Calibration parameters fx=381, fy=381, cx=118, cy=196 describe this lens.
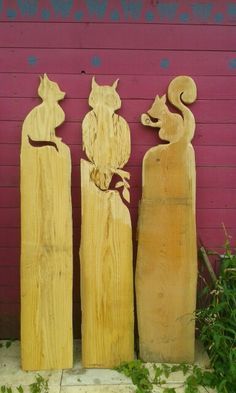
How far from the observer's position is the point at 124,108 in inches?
104

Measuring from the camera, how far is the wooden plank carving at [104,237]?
8.09 ft

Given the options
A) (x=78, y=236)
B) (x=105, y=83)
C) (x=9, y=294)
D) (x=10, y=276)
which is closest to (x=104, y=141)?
(x=105, y=83)

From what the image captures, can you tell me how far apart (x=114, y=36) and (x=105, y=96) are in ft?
1.40

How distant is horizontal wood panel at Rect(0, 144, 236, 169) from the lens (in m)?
2.65

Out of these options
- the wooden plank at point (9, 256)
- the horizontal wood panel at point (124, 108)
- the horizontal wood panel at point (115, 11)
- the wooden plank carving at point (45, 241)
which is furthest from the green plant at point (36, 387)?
the horizontal wood panel at point (115, 11)

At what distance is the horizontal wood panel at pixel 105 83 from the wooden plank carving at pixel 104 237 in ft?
0.37

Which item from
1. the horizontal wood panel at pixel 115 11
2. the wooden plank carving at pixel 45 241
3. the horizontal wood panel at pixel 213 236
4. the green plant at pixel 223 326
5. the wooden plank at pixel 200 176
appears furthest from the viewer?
the horizontal wood panel at pixel 213 236

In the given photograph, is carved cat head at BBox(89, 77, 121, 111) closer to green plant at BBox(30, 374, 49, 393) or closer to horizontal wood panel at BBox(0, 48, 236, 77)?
horizontal wood panel at BBox(0, 48, 236, 77)

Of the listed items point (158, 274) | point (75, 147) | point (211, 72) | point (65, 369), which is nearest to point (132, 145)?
point (75, 147)

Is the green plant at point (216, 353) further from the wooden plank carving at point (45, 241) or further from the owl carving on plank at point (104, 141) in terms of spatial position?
the owl carving on plank at point (104, 141)

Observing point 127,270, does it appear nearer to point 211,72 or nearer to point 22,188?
point 22,188

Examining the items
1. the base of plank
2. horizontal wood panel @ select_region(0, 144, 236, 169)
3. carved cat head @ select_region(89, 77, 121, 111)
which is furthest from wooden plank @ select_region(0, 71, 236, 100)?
the base of plank

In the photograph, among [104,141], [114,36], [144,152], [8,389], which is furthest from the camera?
[144,152]

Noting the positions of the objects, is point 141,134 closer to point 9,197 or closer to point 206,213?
point 206,213
